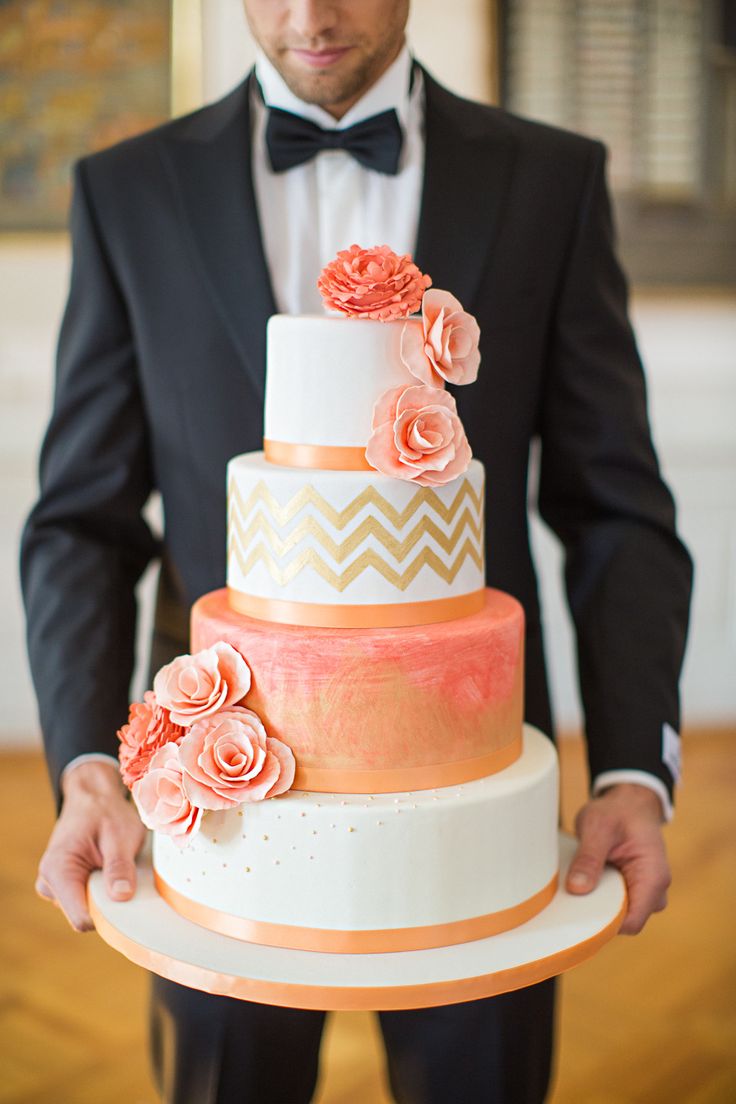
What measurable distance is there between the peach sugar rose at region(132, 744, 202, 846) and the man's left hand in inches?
18.7

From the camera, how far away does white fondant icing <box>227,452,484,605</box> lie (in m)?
1.24

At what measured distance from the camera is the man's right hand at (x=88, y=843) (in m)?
1.38

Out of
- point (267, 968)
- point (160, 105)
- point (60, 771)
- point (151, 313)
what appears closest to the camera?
point (267, 968)

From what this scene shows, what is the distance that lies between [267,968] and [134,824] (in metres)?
0.37

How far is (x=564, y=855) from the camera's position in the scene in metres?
1.54

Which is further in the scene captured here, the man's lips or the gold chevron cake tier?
the man's lips

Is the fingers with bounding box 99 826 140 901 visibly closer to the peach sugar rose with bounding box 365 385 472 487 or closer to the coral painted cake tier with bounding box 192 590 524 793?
the coral painted cake tier with bounding box 192 590 524 793

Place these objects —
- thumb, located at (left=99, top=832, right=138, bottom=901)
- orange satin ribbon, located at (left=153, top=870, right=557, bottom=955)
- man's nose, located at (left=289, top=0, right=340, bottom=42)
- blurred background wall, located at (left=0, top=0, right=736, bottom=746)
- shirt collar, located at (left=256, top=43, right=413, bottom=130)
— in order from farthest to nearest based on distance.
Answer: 1. blurred background wall, located at (left=0, top=0, right=736, bottom=746)
2. shirt collar, located at (left=256, top=43, right=413, bottom=130)
3. man's nose, located at (left=289, top=0, right=340, bottom=42)
4. thumb, located at (left=99, top=832, right=138, bottom=901)
5. orange satin ribbon, located at (left=153, top=870, right=557, bottom=955)

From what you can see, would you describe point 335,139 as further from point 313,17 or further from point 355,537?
point 355,537

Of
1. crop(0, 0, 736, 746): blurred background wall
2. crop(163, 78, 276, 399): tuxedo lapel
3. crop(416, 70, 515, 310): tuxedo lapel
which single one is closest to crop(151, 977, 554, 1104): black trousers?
crop(163, 78, 276, 399): tuxedo lapel

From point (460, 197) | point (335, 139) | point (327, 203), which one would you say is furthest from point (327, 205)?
point (460, 197)

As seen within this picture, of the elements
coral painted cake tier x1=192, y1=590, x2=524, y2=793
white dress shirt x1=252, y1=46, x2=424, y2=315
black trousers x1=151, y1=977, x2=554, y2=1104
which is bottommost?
black trousers x1=151, y1=977, x2=554, y2=1104

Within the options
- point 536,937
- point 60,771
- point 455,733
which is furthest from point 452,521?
point 60,771

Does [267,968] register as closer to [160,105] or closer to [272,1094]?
[272,1094]
